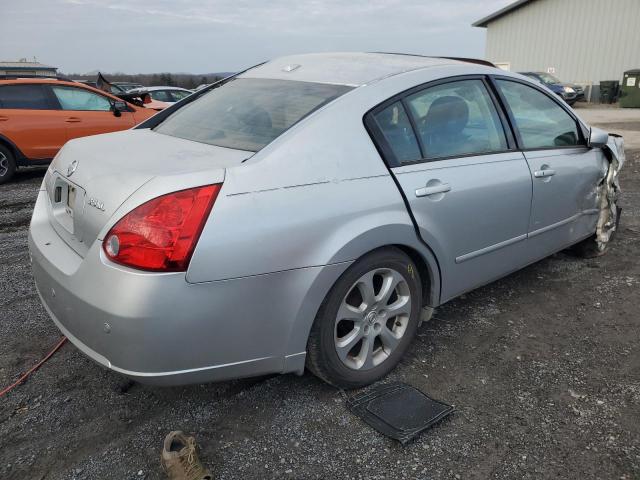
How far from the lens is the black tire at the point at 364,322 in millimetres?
2383

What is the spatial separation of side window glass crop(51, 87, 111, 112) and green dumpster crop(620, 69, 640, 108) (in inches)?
846

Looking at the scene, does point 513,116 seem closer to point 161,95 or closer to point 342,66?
point 342,66

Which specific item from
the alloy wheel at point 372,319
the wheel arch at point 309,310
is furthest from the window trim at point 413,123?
the alloy wheel at point 372,319

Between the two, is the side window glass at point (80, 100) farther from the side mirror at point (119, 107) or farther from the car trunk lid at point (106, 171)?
the car trunk lid at point (106, 171)

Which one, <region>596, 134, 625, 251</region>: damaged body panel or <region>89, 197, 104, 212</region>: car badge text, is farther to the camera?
<region>596, 134, 625, 251</region>: damaged body panel

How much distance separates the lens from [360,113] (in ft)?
8.36

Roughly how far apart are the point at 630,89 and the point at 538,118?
22.7 m

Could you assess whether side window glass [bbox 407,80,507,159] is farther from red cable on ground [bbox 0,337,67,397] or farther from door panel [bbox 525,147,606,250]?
red cable on ground [bbox 0,337,67,397]

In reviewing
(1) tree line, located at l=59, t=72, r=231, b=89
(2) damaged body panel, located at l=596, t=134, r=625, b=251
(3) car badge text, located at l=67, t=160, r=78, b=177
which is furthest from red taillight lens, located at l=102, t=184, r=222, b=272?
(1) tree line, located at l=59, t=72, r=231, b=89

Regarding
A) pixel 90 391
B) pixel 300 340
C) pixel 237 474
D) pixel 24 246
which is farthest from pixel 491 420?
pixel 24 246

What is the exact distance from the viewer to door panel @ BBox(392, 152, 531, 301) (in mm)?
2684

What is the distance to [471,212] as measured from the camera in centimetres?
291

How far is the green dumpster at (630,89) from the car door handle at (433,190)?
929 inches

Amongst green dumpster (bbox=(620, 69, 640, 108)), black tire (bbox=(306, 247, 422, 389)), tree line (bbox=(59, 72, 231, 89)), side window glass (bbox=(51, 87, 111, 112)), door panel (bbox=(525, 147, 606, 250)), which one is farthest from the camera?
tree line (bbox=(59, 72, 231, 89))
